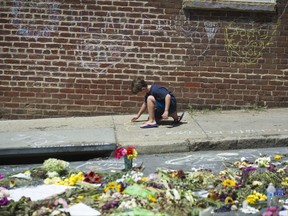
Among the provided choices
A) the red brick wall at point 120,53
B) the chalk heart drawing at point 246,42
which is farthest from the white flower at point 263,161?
the chalk heart drawing at point 246,42

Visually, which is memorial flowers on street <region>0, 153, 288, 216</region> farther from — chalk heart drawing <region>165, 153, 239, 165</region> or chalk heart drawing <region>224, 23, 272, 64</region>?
chalk heart drawing <region>224, 23, 272, 64</region>

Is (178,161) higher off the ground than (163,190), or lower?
lower

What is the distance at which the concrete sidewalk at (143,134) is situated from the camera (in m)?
6.29

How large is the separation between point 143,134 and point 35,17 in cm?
322

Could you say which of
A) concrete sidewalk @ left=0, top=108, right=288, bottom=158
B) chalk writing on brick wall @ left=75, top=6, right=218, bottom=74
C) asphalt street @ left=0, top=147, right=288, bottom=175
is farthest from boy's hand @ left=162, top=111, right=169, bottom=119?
chalk writing on brick wall @ left=75, top=6, right=218, bottom=74

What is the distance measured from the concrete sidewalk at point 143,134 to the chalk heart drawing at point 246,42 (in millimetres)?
1155

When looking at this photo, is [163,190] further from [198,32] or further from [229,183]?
[198,32]

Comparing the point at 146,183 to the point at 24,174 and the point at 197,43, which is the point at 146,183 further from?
the point at 197,43

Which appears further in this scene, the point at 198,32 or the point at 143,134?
the point at 198,32

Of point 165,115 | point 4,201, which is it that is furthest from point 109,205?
point 165,115

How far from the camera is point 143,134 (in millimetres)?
6824

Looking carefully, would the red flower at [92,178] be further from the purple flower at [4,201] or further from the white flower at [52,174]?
the purple flower at [4,201]

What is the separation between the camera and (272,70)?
862 centimetres

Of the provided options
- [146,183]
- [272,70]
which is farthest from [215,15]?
[146,183]
